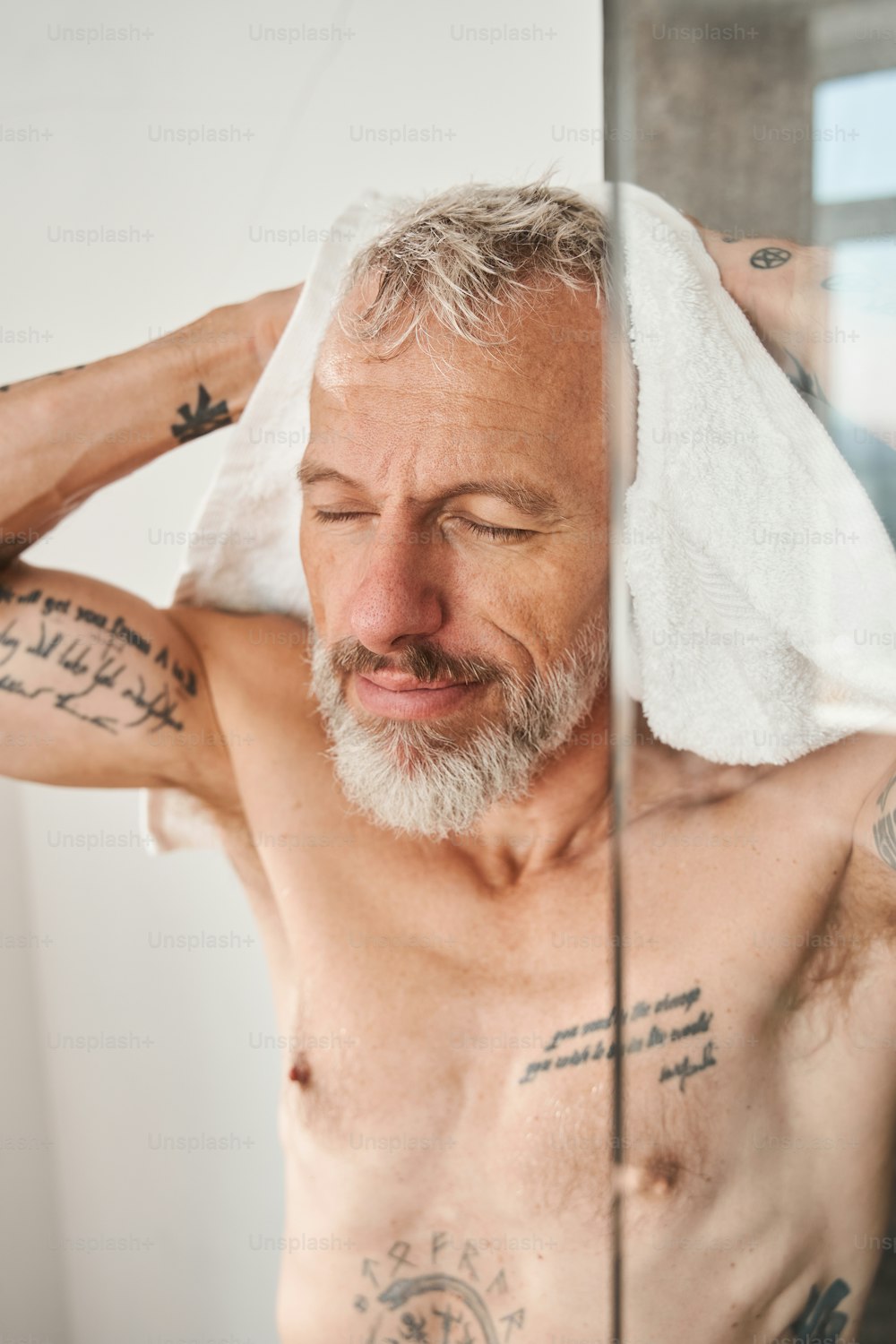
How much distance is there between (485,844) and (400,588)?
21 cm

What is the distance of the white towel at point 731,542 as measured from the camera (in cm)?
53

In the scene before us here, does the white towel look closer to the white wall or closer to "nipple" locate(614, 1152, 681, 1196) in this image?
the white wall

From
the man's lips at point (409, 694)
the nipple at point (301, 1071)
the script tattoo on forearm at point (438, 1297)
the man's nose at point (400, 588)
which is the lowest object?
the script tattoo on forearm at point (438, 1297)

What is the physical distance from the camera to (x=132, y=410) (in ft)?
2.25

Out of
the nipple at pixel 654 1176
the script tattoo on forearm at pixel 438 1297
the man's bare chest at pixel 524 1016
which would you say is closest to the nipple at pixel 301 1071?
the man's bare chest at pixel 524 1016

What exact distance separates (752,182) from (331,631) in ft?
1.15

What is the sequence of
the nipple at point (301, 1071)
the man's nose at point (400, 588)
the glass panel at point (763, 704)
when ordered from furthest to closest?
the nipple at point (301, 1071)
the man's nose at point (400, 588)
the glass panel at point (763, 704)

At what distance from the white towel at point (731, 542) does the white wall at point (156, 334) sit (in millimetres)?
100

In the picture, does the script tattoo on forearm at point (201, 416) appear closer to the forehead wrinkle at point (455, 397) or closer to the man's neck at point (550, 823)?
the forehead wrinkle at point (455, 397)

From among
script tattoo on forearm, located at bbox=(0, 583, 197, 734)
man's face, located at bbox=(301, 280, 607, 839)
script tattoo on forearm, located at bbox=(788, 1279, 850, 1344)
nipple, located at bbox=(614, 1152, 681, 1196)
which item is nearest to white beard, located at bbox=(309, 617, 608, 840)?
man's face, located at bbox=(301, 280, 607, 839)

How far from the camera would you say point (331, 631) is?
2.18 ft

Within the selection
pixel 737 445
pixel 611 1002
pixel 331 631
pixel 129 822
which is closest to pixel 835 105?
pixel 737 445

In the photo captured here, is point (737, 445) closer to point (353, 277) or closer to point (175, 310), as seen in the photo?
point (353, 277)

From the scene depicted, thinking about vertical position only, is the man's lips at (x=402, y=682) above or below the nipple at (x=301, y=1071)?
above
